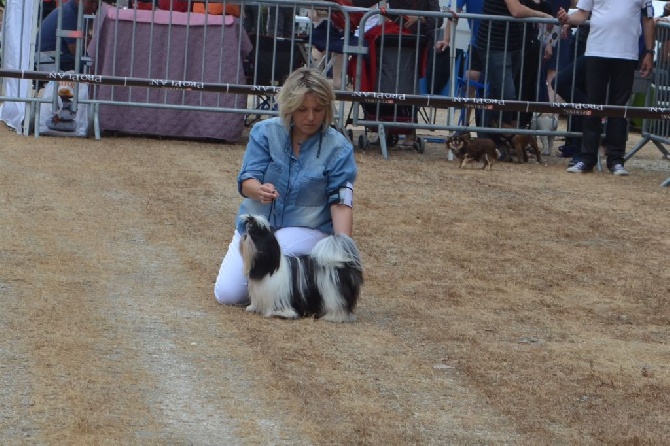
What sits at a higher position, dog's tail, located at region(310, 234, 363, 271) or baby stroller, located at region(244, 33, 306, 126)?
baby stroller, located at region(244, 33, 306, 126)

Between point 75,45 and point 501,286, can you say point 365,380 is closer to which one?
point 501,286

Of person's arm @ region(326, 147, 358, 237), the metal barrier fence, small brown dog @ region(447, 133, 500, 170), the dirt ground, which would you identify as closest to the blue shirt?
the metal barrier fence

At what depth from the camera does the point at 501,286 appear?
7.89 m

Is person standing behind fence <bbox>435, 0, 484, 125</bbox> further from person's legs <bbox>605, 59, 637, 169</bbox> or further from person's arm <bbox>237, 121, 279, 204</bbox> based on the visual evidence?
person's arm <bbox>237, 121, 279, 204</bbox>

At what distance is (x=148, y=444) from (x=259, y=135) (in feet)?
8.76

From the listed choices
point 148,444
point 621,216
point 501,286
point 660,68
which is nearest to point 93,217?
point 501,286

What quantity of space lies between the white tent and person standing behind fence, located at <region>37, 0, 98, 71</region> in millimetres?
235

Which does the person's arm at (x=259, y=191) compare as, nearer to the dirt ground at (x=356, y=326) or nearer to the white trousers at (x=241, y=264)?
the white trousers at (x=241, y=264)

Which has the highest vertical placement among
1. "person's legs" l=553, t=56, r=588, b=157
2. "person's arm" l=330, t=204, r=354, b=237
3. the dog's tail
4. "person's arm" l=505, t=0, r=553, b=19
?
"person's arm" l=505, t=0, r=553, b=19

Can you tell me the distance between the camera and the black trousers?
1284cm

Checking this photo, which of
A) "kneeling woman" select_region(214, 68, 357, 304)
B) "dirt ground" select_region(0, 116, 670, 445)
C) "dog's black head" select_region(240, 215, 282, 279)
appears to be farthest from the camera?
"kneeling woman" select_region(214, 68, 357, 304)

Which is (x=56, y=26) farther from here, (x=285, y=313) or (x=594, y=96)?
(x=285, y=313)

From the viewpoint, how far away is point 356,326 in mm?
6648

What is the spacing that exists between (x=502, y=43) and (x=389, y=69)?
121cm
